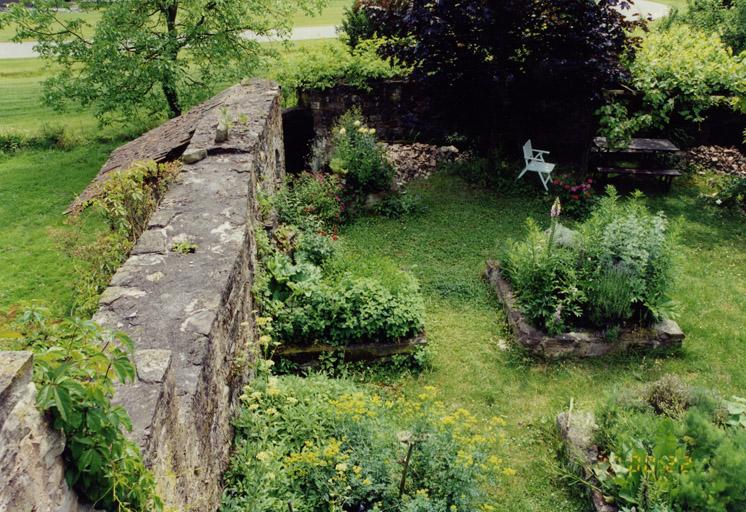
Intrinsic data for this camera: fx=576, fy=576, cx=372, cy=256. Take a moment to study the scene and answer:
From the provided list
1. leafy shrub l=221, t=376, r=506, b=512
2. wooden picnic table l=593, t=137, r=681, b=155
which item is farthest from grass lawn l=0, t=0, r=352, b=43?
leafy shrub l=221, t=376, r=506, b=512

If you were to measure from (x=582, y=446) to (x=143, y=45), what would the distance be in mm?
9578

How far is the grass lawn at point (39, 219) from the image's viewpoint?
750 cm

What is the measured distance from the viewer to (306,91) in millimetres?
10430

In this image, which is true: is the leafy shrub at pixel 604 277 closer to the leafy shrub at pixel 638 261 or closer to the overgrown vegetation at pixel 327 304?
the leafy shrub at pixel 638 261

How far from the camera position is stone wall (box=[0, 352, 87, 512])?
1.88 metres

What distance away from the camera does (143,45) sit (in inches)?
404

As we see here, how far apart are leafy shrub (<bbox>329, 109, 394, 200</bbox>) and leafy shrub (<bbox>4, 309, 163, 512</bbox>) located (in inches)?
266

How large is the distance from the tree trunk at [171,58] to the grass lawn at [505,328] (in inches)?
186

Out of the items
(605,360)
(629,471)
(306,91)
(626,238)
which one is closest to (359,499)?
(629,471)

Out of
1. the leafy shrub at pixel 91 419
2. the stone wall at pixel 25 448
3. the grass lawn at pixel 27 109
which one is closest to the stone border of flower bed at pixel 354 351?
the leafy shrub at pixel 91 419

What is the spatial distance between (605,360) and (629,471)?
2.01 meters

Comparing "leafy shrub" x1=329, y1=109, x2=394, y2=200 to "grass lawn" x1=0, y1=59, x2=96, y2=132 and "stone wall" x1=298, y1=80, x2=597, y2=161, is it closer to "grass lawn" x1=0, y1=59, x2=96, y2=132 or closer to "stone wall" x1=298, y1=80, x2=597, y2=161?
"stone wall" x1=298, y1=80, x2=597, y2=161

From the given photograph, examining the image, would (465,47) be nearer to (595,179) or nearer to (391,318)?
(595,179)

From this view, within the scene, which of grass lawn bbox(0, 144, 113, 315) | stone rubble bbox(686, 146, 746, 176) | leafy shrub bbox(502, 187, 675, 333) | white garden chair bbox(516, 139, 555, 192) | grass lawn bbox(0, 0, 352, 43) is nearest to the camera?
leafy shrub bbox(502, 187, 675, 333)
